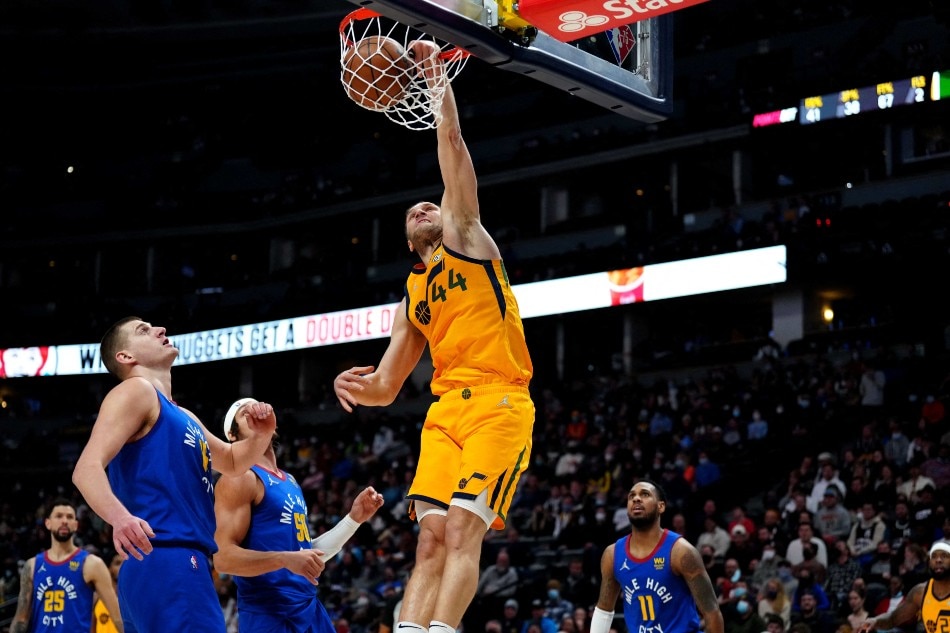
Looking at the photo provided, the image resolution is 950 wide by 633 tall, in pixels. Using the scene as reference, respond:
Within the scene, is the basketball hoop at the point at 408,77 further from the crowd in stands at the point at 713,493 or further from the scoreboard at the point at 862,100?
the scoreboard at the point at 862,100

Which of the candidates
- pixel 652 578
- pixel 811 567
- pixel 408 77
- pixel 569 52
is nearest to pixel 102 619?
pixel 652 578

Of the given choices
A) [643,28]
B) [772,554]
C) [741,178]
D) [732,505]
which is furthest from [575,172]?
[643,28]

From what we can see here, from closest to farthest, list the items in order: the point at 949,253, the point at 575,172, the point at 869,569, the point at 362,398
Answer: the point at 362,398 < the point at 869,569 < the point at 949,253 < the point at 575,172

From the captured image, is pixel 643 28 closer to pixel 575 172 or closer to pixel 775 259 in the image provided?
pixel 775 259

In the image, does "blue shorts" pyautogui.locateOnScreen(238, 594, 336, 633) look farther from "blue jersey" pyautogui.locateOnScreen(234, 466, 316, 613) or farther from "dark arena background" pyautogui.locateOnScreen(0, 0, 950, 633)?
"dark arena background" pyautogui.locateOnScreen(0, 0, 950, 633)

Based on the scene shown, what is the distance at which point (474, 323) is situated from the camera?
607 cm

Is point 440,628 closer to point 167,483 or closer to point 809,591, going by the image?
point 167,483

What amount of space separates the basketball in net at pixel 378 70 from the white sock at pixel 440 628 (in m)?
2.56

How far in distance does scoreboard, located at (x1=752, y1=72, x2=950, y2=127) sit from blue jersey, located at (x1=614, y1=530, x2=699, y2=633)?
18191 mm

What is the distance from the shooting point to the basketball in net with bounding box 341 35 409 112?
618 cm

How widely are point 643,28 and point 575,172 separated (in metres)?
26.2

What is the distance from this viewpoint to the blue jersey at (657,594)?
872 cm

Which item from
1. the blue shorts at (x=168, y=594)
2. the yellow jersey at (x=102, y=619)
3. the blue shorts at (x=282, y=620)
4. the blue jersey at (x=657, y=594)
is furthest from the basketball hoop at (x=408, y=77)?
the yellow jersey at (x=102, y=619)

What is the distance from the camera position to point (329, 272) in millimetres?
36000
